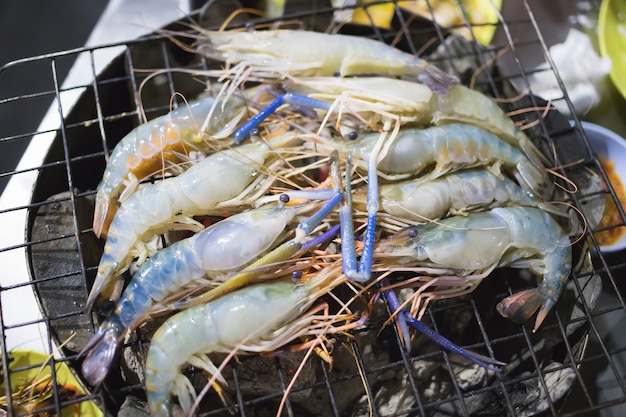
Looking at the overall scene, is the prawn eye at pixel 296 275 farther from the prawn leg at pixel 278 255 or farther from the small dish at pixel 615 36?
the small dish at pixel 615 36

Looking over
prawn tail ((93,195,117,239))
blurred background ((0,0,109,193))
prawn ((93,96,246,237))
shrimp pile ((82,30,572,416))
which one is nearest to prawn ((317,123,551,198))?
shrimp pile ((82,30,572,416))

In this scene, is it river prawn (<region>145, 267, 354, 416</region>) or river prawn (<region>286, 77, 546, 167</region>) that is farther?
river prawn (<region>286, 77, 546, 167</region>)

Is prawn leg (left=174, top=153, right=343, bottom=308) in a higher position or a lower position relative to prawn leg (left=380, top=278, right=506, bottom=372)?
higher

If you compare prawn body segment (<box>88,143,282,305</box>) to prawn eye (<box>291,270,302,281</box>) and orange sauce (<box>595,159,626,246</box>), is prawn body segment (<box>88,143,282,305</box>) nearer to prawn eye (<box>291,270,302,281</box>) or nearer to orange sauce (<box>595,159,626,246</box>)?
prawn eye (<box>291,270,302,281</box>)

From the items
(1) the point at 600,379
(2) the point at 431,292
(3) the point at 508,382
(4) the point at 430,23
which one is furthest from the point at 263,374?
(4) the point at 430,23

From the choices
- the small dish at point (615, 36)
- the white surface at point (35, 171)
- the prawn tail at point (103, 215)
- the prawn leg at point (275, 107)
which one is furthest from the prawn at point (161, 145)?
the small dish at point (615, 36)

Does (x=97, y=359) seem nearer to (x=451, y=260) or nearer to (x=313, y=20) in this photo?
(x=451, y=260)

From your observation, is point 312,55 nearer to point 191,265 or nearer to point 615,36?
point 191,265
